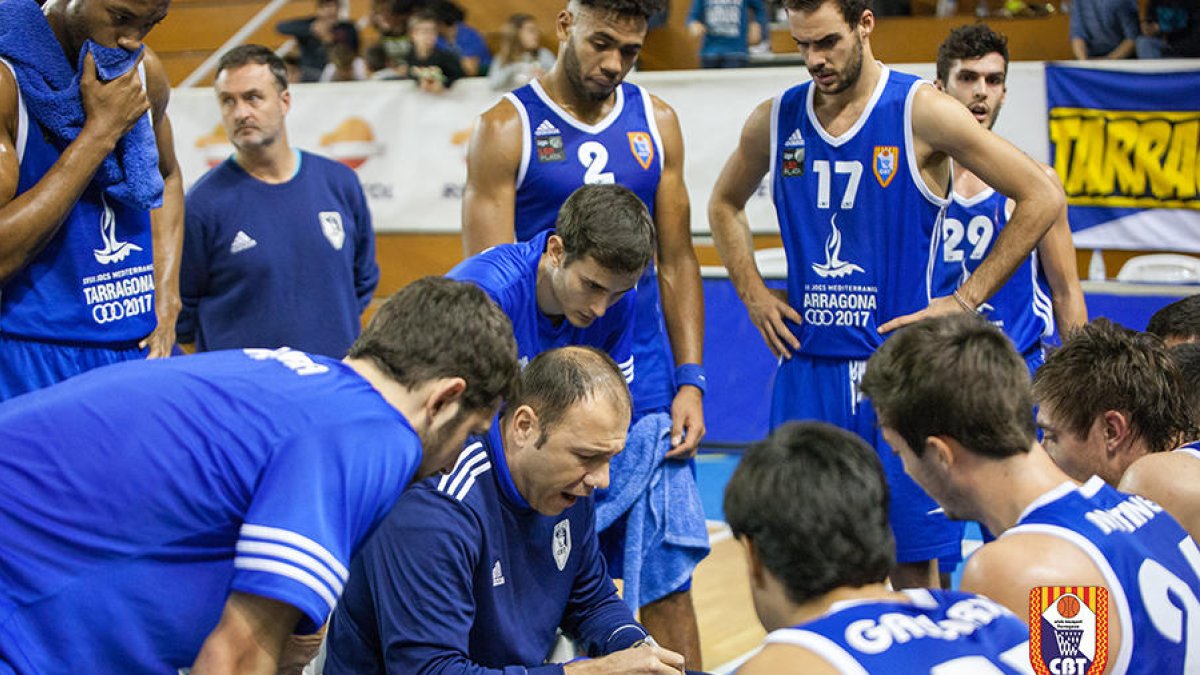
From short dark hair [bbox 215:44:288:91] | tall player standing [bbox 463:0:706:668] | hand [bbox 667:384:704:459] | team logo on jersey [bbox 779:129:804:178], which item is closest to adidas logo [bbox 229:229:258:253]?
short dark hair [bbox 215:44:288:91]

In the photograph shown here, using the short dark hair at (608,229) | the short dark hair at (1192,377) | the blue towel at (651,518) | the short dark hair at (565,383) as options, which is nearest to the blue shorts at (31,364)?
the short dark hair at (565,383)

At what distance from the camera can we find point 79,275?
11.9 ft

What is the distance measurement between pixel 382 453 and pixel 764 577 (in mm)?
650

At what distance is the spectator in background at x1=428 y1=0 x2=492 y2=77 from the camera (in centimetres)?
1166

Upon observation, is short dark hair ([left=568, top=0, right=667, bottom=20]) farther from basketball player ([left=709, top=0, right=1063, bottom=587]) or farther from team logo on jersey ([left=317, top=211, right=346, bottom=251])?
team logo on jersey ([left=317, top=211, right=346, bottom=251])

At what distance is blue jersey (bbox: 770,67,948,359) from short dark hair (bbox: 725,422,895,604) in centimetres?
232

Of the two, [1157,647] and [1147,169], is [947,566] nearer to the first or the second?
[1157,647]

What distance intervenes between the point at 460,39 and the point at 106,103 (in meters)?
8.97

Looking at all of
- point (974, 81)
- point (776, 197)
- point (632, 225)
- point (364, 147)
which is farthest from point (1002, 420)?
point (364, 147)

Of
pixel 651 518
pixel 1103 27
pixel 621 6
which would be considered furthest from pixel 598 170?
pixel 1103 27

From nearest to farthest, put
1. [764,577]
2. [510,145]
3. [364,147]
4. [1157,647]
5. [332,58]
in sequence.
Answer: [764,577] → [1157,647] → [510,145] → [364,147] → [332,58]

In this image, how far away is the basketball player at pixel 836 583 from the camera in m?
1.99

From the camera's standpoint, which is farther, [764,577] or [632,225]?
[632,225]

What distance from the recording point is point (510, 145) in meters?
4.60
